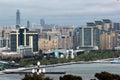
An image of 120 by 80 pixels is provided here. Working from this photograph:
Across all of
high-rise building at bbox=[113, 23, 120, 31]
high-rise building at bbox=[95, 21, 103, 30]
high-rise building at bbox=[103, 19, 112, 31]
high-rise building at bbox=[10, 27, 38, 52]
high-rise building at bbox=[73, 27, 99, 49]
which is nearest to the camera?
high-rise building at bbox=[10, 27, 38, 52]

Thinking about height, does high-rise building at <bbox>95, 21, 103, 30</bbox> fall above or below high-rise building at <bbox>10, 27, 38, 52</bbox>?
above

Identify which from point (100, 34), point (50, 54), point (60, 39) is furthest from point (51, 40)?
point (50, 54)

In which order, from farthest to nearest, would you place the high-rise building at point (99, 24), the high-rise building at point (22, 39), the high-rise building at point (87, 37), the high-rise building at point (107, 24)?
the high-rise building at point (107, 24)
the high-rise building at point (99, 24)
the high-rise building at point (87, 37)
the high-rise building at point (22, 39)

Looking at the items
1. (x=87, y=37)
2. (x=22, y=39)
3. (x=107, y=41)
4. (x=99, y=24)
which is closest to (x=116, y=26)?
(x=99, y=24)

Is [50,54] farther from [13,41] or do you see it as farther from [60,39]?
[60,39]

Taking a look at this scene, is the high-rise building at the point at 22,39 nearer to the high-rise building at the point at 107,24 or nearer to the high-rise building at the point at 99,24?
the high-rise building at the point at 99,24

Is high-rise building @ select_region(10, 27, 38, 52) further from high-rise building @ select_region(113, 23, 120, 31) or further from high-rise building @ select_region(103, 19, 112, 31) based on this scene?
high-rise building @ select_region(113, 23, 120, 31)

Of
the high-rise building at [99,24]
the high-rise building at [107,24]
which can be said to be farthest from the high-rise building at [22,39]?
the high-rise building at [107,24]

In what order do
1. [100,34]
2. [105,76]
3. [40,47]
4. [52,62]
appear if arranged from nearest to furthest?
[105,76] → [52,62] → [40,47] → [100,34]

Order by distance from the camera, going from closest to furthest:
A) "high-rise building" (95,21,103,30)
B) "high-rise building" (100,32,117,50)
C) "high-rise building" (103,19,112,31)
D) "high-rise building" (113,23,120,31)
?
"high-rise building" (100,32,117,50)
"high-rise building" (95,21,103,30)
"high-rise building" (103,19,112,31)
"high-rise building" (113,23,120,31)

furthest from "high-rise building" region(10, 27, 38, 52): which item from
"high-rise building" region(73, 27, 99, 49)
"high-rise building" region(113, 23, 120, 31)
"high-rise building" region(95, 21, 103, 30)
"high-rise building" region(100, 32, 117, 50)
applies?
"high-rise building" region(113, 23, 120, 31)

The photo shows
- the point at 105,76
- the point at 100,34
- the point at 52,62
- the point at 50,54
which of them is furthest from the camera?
the point at 100,34
